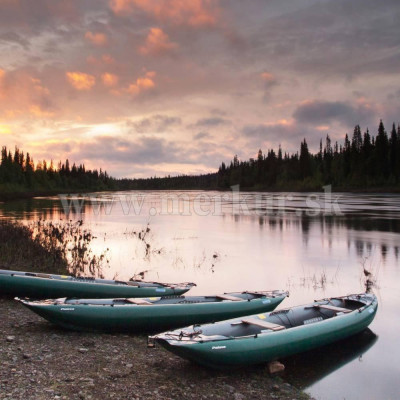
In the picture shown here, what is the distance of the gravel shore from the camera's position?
6.23 metres

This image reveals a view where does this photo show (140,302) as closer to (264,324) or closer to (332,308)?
(264,324)

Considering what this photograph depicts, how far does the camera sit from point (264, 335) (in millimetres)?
7367

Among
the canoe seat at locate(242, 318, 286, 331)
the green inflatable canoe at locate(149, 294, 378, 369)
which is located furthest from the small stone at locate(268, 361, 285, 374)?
the canoe seat at locate(242, 318, 286, 331)

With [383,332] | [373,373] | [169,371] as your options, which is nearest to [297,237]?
[383,332]

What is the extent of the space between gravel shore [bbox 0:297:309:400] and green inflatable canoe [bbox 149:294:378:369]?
0.37 metres

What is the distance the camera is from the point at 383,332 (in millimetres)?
10109

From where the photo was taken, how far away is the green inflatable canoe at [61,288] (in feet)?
35.2

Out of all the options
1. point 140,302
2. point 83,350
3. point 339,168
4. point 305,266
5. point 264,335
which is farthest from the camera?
point 339,168

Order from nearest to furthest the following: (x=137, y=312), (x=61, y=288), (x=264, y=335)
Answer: (x=264, y=335) < (x=137, y=312) < (x=61, y=288)

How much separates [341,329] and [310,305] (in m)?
0.89

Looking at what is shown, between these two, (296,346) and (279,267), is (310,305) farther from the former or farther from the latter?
(279,267)

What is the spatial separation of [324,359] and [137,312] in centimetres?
401

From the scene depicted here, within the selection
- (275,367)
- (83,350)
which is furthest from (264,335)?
(83,350)

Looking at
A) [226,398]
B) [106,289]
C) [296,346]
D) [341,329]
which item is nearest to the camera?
[226,398]
